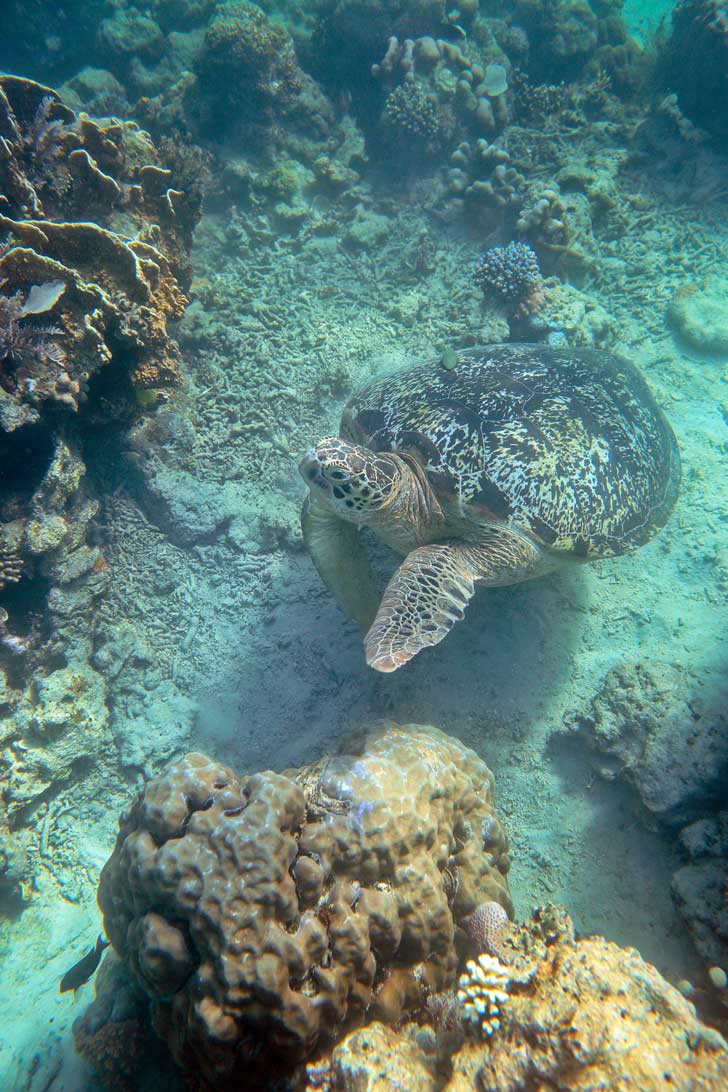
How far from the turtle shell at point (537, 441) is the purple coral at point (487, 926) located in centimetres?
227

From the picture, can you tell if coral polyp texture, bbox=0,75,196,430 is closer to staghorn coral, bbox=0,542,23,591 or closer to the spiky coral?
the spiky coral

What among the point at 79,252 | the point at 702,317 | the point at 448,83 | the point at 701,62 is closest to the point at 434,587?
the point at 79,252

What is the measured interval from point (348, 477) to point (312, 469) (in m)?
0.26

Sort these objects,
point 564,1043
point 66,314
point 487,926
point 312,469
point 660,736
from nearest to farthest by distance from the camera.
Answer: point 564,1043, point 487,926, point 660,736, point 312,469, point 66,314

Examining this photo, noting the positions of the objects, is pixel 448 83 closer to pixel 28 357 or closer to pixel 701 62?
pixel 701 62

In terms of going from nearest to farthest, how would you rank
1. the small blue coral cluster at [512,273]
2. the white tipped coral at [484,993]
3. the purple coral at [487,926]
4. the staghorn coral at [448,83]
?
the white tipped coral at [484,993], the purple coral at [487,926], the small blue coral cluster at [512,273], the staghorn coral at [448,83]

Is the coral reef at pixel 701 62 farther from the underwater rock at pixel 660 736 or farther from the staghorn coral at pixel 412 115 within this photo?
the underwater rock at pixel 660 736

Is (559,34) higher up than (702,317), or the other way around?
(559,34)

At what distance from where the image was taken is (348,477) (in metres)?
3.31

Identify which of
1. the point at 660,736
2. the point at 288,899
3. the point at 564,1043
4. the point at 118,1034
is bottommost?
the point at 118,1034

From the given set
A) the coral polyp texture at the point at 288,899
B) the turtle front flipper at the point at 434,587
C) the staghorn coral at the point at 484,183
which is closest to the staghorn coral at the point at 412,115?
the staghorn coral at the point at 484,183

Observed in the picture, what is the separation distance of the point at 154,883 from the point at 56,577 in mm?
2839

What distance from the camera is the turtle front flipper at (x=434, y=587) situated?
2908 millimetres

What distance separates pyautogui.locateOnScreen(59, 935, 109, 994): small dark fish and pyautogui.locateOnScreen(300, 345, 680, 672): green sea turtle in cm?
303
